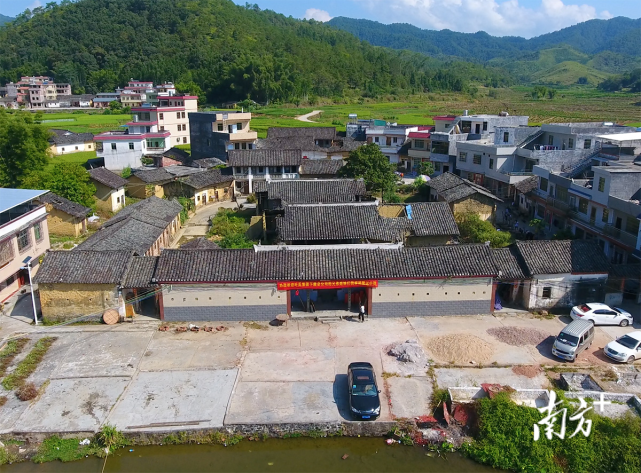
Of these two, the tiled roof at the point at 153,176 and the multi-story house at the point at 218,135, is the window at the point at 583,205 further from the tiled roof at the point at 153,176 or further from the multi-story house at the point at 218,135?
the multi-story house at the point at 218,135

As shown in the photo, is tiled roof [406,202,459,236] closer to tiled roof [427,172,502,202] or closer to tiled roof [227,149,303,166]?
tiled roof [427,172,502,202]

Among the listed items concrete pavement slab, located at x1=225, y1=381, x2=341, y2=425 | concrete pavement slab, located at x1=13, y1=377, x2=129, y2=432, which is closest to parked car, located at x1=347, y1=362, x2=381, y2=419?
concrete pavement slab, located at x1=225, y1=381, x2=341, y2=425

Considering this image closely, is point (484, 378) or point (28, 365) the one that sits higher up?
point (28, 365)

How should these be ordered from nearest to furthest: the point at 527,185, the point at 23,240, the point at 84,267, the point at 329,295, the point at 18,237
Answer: the point at 84,267 < the point at 329,295 < the point at 18,237 < the point at 23,240 < the point at 527,185

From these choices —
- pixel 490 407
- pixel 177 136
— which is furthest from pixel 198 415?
pixel 177 136

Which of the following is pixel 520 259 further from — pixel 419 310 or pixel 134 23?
pixel 134 23

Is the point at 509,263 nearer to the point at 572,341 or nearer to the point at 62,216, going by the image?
the point at 572,341

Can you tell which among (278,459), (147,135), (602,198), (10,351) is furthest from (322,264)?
(147,135)
